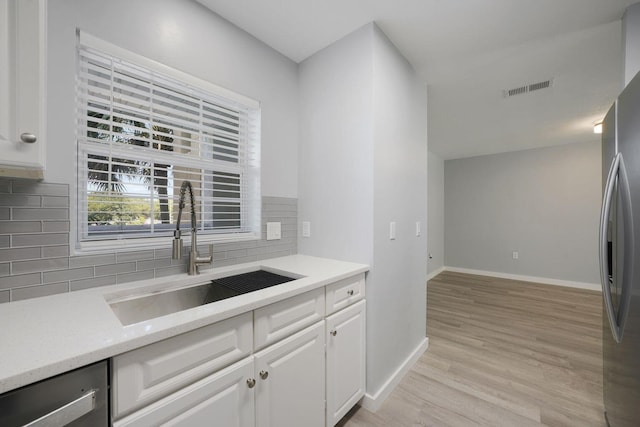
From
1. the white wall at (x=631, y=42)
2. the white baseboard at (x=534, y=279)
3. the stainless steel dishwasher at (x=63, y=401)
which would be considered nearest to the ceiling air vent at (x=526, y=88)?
the white wall at (x=631, y=42)

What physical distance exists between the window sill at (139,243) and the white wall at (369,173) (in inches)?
25.8

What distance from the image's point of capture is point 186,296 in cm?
136

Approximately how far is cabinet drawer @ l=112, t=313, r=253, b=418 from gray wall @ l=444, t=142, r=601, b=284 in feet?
18.3

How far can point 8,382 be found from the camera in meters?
0.53

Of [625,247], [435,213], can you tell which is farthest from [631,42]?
[435,213]

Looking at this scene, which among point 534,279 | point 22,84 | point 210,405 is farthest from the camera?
point 534,279

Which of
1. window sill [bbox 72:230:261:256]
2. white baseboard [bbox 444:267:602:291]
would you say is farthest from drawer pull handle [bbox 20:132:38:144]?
white baseboard [bbox 444:267:602:291]

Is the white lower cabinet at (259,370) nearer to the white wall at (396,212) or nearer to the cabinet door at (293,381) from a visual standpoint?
the cabinet door at (293,381)

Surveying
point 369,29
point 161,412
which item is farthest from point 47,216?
point 369,29

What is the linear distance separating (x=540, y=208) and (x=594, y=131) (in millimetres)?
1496

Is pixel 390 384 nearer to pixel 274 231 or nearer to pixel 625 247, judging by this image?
pixel 274 231

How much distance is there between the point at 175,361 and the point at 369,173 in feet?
4.44

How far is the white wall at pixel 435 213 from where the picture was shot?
5.06 metres

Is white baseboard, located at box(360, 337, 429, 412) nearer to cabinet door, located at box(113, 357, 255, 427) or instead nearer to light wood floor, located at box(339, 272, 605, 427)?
light wood floor, located at box(339, 272, 605, 427)
